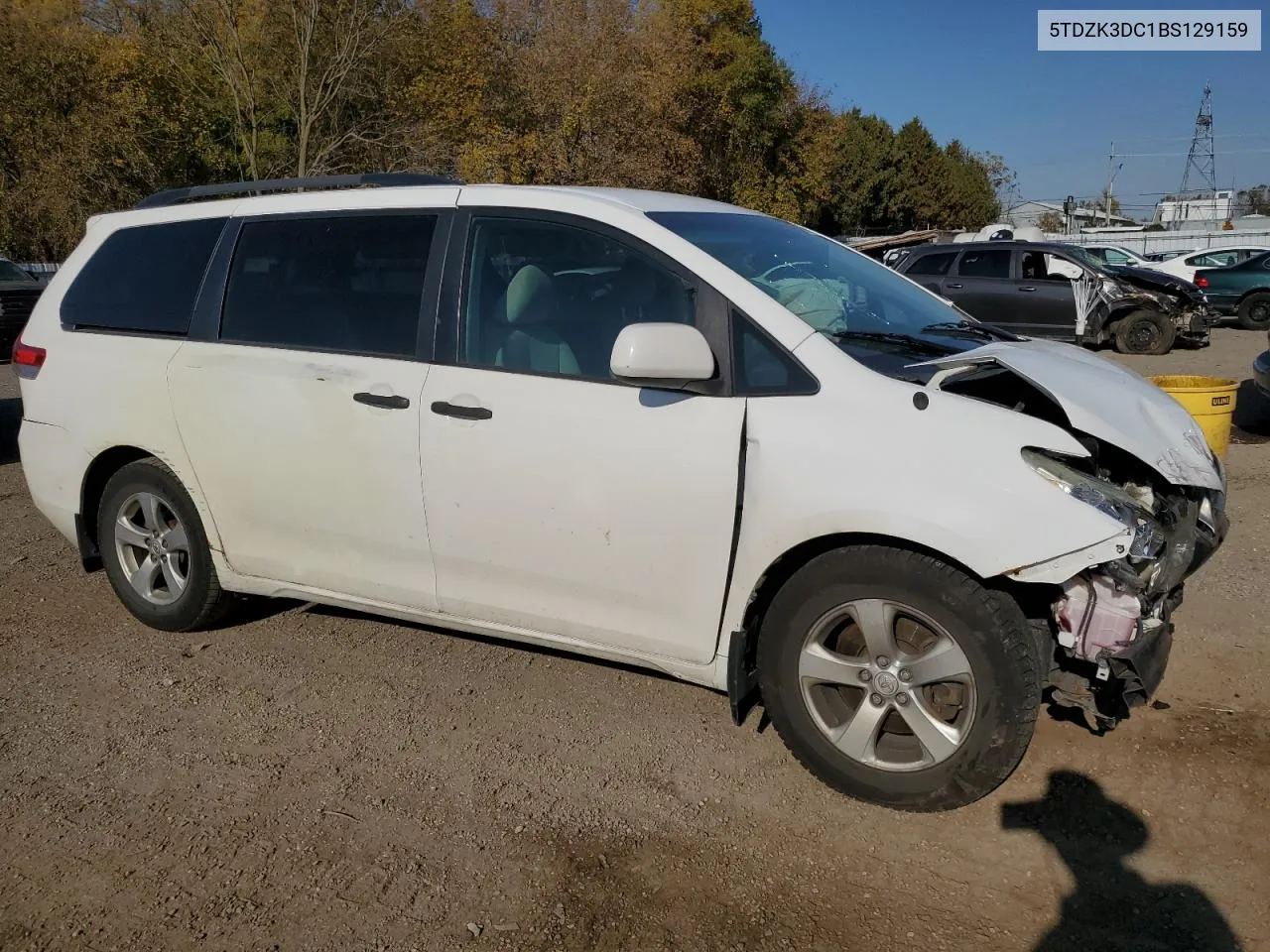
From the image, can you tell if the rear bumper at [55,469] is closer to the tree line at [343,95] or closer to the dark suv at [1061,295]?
the dark suv at [1061,295]

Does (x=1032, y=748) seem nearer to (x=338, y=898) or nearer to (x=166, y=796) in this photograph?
(x=338, y=898)

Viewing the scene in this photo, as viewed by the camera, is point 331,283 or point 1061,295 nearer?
point 331,283

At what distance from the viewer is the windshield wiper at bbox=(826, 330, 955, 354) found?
3.43m

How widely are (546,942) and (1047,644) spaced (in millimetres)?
1656

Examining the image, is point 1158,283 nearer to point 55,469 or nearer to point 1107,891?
point 1107,891

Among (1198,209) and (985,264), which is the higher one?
(1198,209)

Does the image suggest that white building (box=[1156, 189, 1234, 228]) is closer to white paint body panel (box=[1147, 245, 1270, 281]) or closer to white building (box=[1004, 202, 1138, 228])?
white building (box=[1004, 202, 1138, 228])

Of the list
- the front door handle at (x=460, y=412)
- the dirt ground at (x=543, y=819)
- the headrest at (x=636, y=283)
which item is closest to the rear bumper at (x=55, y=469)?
the dirt ground at (x=543, y=819)

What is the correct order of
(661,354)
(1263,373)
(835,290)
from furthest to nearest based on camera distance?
1. (1263,373)
2. (835,290)
3. (661,354)

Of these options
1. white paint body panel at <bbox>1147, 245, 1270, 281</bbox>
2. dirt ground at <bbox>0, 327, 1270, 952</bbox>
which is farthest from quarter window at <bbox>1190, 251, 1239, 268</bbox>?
dirt ground at <bbox>0, 327, 1270, 952</bbox>

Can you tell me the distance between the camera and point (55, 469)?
4.65 metres

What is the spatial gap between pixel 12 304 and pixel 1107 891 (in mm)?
16960

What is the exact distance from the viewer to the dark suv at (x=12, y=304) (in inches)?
601

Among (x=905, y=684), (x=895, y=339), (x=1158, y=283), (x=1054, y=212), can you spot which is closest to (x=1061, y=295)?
(x=1158, y=283)
